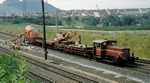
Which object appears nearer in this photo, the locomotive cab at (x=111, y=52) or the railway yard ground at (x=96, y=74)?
the railway yard ground at (x=96, y=74)

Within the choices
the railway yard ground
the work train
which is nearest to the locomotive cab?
the work train

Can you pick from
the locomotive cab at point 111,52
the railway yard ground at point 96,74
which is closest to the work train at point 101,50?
the locomotive cab at point 111,52

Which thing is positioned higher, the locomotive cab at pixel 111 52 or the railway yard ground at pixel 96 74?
the locomotive cab at pixel 111 52

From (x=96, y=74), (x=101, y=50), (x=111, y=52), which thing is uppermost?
(x=101, y=50)

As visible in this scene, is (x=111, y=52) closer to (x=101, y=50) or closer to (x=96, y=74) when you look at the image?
(x=101, y=50)

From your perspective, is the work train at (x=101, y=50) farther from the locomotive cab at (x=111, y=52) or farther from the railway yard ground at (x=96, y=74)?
the railway yard ground at (x=96, y=74)

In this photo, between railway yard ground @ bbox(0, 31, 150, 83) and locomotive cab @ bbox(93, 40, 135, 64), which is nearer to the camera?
railway yard ground @ bbox(0, 31, 150, 83)

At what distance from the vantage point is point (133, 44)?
37094 millimetres

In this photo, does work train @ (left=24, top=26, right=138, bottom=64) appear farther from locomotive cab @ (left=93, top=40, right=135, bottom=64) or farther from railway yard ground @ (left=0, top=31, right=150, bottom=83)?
railway yard ground @ (left=0, top=31, right=150, bottom=83)

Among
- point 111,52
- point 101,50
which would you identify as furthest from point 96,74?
point 101,50

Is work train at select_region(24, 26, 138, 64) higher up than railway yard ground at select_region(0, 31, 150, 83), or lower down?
higher up

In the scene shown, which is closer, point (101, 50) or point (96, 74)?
point (96, 74)

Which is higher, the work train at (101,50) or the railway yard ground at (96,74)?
the work train at (101,50)

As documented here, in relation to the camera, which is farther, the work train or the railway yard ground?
the work train
